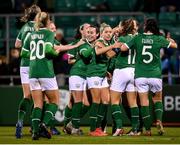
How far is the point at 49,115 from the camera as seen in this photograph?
16.3 m

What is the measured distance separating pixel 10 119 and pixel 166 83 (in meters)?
4.12

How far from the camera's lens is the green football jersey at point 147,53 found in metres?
17.6

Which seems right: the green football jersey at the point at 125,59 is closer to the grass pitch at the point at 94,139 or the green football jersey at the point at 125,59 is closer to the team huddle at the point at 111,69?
the team huddle at the point at 111,69

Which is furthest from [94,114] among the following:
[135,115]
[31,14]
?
[31,14]

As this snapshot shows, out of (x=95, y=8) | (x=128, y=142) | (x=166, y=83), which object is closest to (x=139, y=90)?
(x=128, y=142)

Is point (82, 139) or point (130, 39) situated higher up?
point (130, 39)

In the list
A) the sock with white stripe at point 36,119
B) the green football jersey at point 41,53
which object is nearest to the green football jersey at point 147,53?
the green football jersey at point 41,53

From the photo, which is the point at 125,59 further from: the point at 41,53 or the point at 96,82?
the point at 41,53

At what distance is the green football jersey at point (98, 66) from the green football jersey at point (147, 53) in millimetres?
673

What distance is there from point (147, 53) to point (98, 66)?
1.04m

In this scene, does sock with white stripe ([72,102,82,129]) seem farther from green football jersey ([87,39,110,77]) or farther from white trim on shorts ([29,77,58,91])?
white trim on shorts ([29,77,58,91])

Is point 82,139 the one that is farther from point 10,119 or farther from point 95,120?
point 10,119

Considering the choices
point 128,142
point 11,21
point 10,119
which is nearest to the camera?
point 128,142

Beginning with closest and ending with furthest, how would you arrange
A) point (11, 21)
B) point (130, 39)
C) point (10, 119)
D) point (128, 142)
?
point (128, 142) → point (130, 39) → point (10, 119) → point (11, 21)
